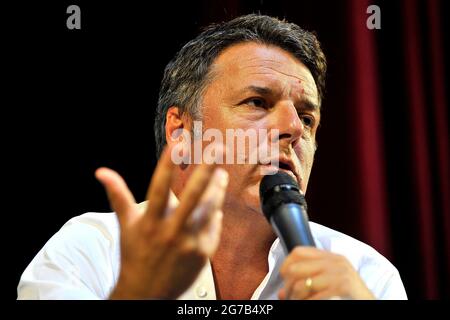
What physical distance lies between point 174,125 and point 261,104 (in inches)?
11.9

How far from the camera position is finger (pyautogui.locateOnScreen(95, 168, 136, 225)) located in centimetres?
80

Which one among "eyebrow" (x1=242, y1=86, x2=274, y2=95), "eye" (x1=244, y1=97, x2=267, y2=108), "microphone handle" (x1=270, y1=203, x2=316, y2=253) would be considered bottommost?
"microphone handle" (x1=270, y1=203, x2=316, y2=253)

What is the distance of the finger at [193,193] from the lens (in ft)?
2.55

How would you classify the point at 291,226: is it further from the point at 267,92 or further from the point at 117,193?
the point at 267,92

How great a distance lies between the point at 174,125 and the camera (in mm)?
1688

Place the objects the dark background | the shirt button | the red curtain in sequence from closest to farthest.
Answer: the shirt button → the dark background → the red curtain

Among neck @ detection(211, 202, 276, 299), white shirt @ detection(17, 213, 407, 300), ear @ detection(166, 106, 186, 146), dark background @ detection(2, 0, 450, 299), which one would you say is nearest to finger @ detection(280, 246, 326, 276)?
white shirt @ detection(17, 213, 407, 300)

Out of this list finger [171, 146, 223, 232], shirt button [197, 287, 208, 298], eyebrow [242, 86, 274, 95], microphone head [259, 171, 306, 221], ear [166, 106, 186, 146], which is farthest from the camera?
ear [166, 106, 186, 146]

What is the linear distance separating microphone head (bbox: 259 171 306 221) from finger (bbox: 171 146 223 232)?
0.29 m

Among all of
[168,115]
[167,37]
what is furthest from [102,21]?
[168,115]

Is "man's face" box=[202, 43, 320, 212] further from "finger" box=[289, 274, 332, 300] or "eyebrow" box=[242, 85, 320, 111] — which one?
"finger" box=[289, 274, 332, 300]

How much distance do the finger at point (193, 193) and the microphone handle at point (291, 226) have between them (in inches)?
9.0

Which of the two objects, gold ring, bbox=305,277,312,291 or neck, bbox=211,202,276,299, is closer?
gold ring, bbox=305,277,312,291

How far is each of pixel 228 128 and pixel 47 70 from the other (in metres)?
0.67
